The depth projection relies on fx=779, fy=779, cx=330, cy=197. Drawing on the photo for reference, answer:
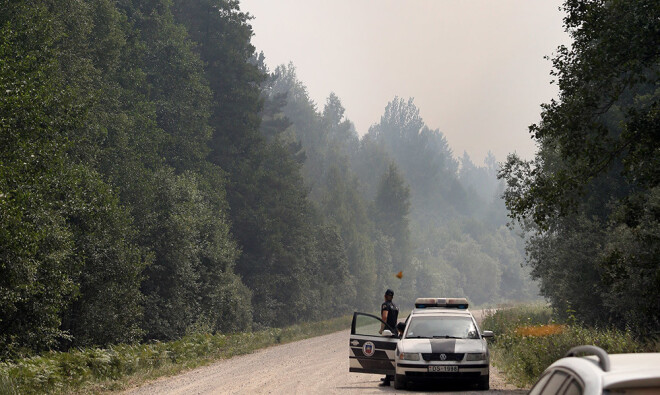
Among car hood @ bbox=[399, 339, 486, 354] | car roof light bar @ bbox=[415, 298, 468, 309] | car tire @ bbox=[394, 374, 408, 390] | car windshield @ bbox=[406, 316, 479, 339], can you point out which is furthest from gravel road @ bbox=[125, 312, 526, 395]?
car roof light bar @ bbox=[415, 298, 468, 309]

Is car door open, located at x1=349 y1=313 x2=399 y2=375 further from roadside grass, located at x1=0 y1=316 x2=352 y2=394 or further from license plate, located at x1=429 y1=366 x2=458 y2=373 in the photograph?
roadside grass, located at x1=0 y1=316 x2=352 y2=394

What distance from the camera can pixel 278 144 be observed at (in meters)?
69.4

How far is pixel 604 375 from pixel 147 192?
3930 cm

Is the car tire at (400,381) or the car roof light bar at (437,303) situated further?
the car roof light bar at (437,303)

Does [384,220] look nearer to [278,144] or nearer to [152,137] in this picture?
[278,144]

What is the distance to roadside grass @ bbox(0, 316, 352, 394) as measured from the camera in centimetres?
1725

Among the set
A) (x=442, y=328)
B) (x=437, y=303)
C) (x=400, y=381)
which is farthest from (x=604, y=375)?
(x=437, y=303)

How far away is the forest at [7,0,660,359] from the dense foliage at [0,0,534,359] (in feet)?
0.35

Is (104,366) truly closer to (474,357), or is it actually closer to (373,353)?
(373,353)

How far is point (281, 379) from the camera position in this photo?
2005 centimetres

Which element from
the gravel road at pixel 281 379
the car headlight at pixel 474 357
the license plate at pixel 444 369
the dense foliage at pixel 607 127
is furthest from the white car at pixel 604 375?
the dense foliage at pixel 607 127

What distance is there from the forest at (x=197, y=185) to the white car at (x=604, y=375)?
13.4 m

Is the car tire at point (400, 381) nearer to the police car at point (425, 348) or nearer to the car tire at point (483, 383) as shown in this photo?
the police car at point (425, 348)

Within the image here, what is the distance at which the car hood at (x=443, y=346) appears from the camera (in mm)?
16078
